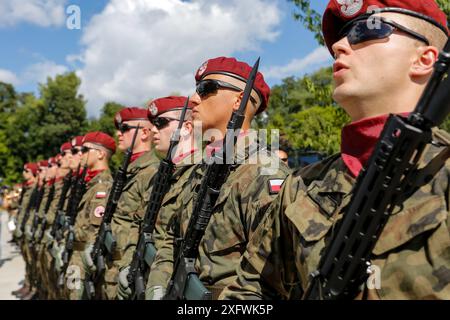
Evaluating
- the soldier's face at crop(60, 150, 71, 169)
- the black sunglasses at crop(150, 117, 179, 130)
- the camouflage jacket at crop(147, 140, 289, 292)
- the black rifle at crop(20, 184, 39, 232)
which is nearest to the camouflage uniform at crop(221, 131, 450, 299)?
the camouflage jacket at crop(147, 140, 289, 292)

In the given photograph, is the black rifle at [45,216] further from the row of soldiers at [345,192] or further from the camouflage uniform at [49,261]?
the row of soldiers at [345,192]

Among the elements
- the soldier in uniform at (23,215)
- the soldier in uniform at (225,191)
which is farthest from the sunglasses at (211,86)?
the soldier in uniform at (23,215)

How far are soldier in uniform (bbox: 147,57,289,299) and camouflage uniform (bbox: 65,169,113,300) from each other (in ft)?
7.88

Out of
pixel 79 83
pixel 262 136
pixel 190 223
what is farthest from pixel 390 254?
pixel 79 83

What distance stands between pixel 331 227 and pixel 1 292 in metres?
9.67

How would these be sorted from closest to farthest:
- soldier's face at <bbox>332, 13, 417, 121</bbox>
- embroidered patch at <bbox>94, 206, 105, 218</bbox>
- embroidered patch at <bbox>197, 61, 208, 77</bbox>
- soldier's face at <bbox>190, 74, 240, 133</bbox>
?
soldier's face at <bbox>332, 13, 417, 121</bbox> → soldier's face at <bbox>190, 74, 240, 133</bbox> → embroidered patch at <bbox>197, 61, 208, 77</bbox> → embroidered patch at <bbox>94, 206, 105, 218</bbox>

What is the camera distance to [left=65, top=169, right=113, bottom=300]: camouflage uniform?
5516mm

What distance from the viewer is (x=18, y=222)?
1206 centimetres

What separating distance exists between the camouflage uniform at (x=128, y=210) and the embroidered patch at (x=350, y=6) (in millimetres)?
3016

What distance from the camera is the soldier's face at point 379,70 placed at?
1.58m

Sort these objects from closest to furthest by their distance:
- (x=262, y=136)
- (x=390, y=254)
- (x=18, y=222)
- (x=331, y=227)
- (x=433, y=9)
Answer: (x=390, y=254), (x=331, y=227), (x=433, y=9), (x=262, y=136), (x=18, y=222)

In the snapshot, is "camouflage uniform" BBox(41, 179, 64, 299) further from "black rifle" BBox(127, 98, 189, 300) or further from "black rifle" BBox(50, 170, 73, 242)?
"black rifle" BBox(127, 98, 189, 300)

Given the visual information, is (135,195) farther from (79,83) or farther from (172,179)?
(79,83)
